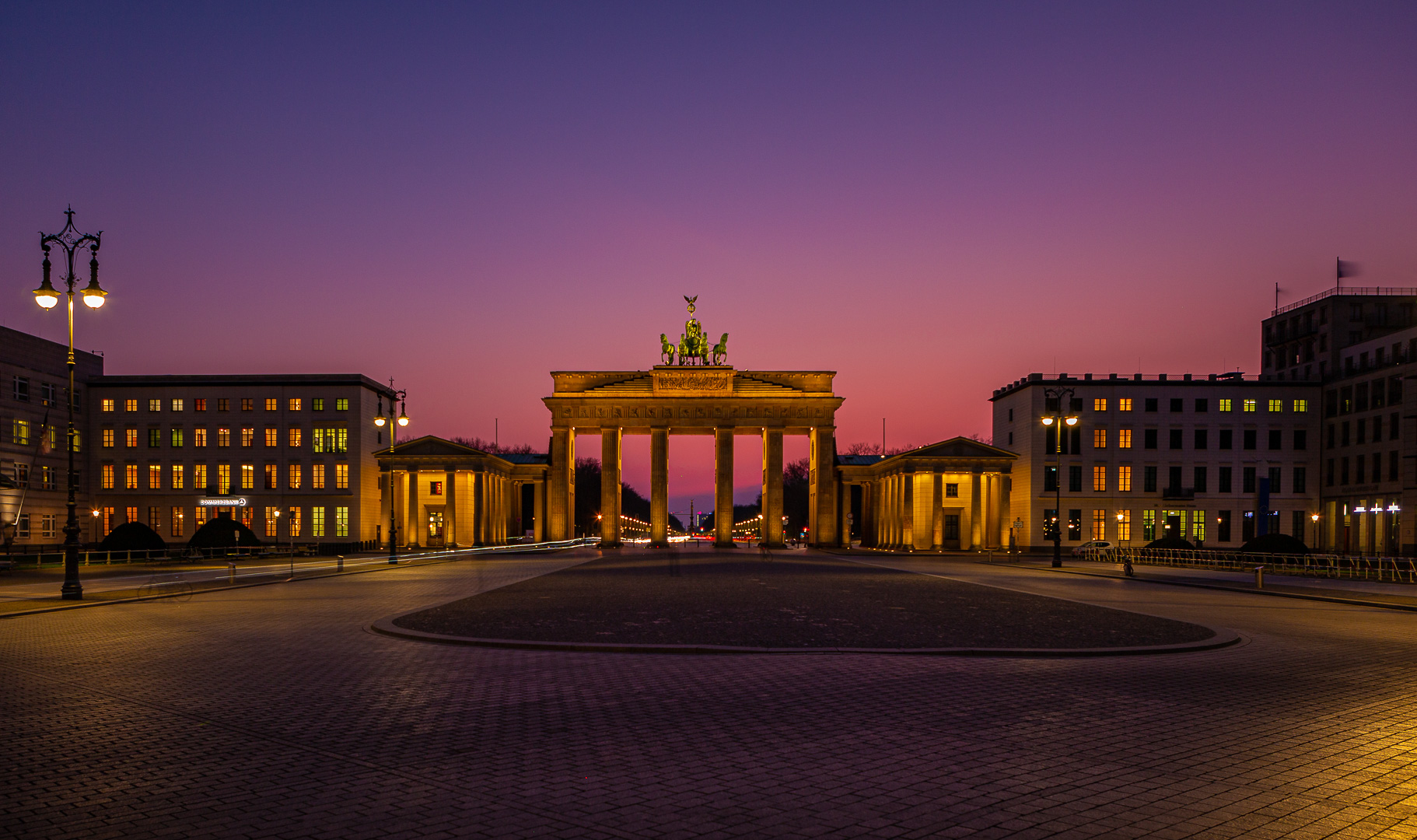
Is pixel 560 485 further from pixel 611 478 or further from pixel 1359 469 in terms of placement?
pixel 1359 469

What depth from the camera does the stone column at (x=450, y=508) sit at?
87.2 meters

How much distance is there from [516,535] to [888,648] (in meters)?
96.7

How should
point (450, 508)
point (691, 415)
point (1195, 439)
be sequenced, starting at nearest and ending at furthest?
1. point (1195, 439)
2. point (450, 508)
3. point (691, 415)

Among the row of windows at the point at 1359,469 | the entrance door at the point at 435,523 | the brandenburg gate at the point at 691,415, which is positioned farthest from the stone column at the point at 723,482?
the row of windows at the point at 1359,469

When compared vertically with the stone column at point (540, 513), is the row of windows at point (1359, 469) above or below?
above

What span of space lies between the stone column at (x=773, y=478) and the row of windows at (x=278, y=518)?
40.2 metres

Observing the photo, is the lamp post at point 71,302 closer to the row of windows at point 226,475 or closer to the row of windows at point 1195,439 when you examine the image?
the row of windows at point 226,475

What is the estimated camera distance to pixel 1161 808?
23.8 feet

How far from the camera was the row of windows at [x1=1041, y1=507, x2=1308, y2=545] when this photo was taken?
86312mm

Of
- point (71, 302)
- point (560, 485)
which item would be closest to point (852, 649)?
point (71, 302)

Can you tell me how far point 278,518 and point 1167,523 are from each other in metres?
82.2

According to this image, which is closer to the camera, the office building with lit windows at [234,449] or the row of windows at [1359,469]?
the row of windows at [1359,469]

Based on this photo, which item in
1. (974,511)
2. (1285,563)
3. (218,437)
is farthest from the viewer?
(974,511)

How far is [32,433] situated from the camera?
3078 inches
